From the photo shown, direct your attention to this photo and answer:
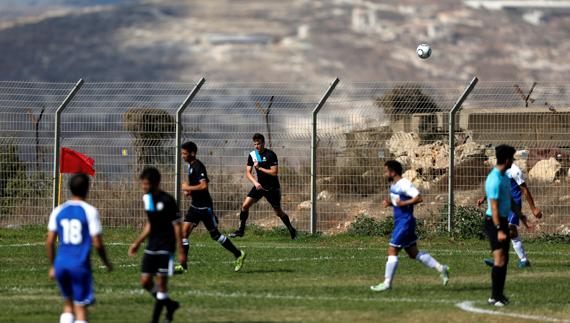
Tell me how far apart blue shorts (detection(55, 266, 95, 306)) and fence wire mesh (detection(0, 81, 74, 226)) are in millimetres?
14848

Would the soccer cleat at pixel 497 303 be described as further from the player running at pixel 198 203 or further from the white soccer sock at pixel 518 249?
the player running at pixel 198 203

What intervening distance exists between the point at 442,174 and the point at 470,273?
8.12 metres

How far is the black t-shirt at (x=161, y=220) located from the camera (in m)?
14.1

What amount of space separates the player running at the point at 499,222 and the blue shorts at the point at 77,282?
5129 mm

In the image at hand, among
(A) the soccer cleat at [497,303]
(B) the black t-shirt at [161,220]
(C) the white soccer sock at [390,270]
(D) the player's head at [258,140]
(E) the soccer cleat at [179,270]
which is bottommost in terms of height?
(A) the soccer cleat at [497,303]

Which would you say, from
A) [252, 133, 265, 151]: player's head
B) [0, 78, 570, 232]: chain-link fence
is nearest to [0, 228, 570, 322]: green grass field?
[252, 133, 265, 151]: player's head

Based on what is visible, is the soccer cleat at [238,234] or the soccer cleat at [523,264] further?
the soccer cleat at [238,234]

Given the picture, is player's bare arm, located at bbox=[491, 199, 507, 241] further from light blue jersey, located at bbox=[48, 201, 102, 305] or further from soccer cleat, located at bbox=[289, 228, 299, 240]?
soccer cleat, located at bbox=[289, 228, 299, 240]

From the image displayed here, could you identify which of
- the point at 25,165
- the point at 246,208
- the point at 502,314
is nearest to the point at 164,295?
the point at 502,314

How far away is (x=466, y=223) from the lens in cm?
2539

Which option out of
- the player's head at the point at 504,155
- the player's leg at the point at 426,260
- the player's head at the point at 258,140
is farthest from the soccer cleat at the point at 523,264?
the player's head at the point at 258,140

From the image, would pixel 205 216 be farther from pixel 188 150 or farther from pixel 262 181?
pixel 262 181

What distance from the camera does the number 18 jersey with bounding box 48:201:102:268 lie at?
12508mm

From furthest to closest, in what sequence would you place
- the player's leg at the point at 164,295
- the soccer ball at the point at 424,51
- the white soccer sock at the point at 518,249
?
1. the soccer ball at the point at 424,51
2. the white soccer sock at the point at 518,249
3. the player's leg at the point at 164,295
